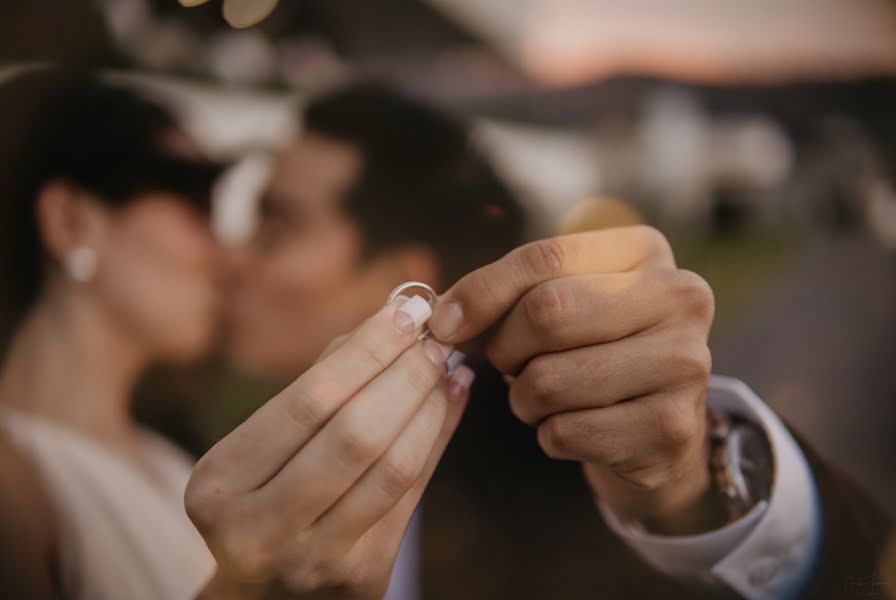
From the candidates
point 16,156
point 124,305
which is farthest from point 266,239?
point 16,156

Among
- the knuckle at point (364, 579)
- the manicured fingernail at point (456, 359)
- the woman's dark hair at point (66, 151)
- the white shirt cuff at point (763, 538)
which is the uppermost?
the woman's dark hair at point (66, 151)

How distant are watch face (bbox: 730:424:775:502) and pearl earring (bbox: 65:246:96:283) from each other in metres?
1.24

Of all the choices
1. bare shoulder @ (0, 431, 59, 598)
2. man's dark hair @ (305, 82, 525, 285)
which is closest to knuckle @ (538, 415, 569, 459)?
man's dark hair @ (305, 82, 525, 285)

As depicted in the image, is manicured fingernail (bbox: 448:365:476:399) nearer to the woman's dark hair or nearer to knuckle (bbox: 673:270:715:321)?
knuckle (bbox: 673:270:715:321)

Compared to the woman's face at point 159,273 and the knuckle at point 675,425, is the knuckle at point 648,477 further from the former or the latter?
the woman's face at point 159,273

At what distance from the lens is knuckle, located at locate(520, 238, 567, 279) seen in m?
0.50

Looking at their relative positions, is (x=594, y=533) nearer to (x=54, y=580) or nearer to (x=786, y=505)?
(x=786, y=505)

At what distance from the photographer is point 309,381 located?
0.46 meters

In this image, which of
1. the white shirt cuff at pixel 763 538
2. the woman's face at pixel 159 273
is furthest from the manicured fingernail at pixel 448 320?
the woman's face at pixel 159 273

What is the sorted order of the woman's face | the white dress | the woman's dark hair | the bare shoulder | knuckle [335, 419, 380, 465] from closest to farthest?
knuckle [335, 419, 380, 465], the bare shoulder, the white dress, the woman's dark hair, the woman's face

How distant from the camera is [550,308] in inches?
18.8

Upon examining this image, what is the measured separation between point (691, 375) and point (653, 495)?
0.20 metres

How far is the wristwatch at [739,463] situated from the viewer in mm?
648

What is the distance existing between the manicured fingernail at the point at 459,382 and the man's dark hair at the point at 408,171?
55 cm
